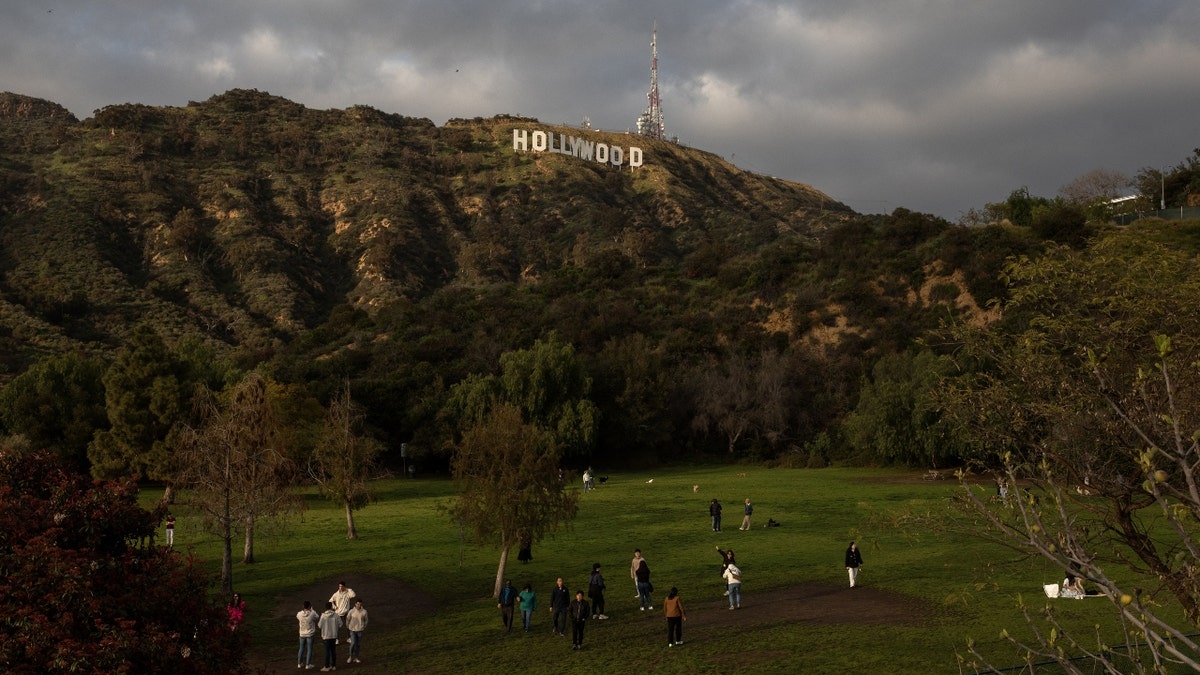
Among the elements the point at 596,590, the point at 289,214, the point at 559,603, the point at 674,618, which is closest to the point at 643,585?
the point at 596,590

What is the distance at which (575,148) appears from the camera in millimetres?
177250

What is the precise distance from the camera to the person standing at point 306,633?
20.3m

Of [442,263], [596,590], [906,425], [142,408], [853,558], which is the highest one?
[442,263]

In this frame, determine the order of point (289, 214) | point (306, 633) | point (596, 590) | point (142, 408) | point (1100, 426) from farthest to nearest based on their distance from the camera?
point (289, 214) < point (142, 408) < point (596, 590) < point (306, 633) < point (1100, 426)

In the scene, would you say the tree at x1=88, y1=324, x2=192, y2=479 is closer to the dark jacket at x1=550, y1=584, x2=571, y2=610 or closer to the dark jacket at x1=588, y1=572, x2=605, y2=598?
the dark jacket at x1=588, y1=572, x2=605, y2=598

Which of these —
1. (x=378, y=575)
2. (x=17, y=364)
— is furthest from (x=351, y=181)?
(x=378, y=575)

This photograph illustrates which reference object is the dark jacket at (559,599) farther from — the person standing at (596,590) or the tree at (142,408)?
the tree at (142,408)

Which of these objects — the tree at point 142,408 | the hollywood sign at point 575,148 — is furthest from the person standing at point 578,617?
the hollywood sign at point 575,148

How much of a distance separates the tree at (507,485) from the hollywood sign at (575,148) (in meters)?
153

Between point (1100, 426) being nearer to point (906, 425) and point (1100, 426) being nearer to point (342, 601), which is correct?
point (342, 601)

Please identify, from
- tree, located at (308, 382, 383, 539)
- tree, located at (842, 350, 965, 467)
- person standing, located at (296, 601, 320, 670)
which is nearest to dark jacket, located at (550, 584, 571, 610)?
person standing, located at (296, 601, 320, 670)

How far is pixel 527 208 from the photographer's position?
15300 centimetres

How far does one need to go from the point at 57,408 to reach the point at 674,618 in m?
51.8

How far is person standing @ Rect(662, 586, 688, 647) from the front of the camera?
2088 centimetres
